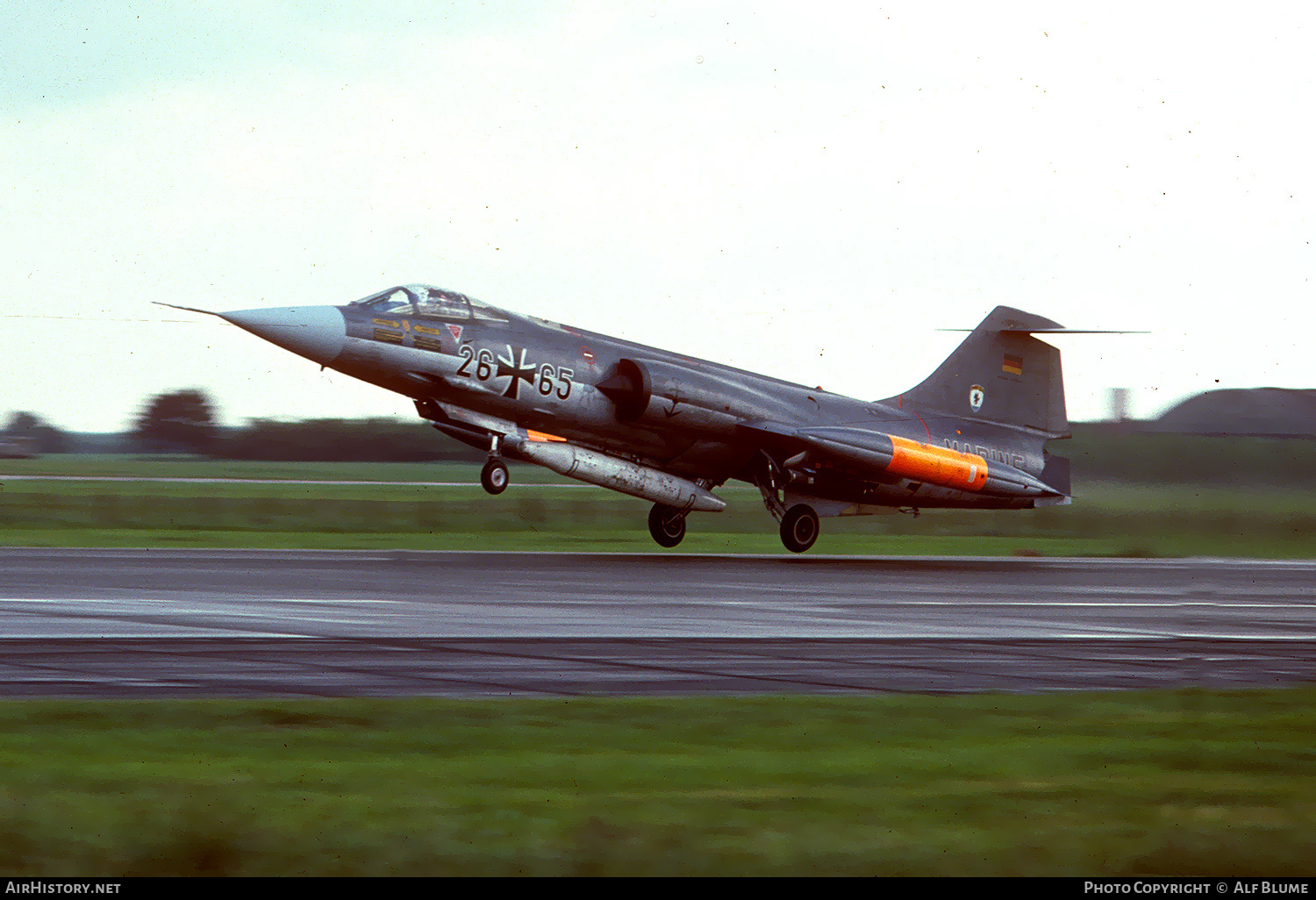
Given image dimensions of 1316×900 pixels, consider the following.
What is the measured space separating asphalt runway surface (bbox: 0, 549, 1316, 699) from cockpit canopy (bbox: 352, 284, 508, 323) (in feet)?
12.7

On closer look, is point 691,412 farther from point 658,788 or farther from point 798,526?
point 658,788

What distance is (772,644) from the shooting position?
1253 cm

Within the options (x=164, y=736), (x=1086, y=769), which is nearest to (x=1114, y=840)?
(x=1086, y=769)

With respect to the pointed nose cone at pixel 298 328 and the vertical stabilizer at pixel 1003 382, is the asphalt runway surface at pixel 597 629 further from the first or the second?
the vertical stabilizer at pixel 1003 382

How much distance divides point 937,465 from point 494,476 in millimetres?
9357

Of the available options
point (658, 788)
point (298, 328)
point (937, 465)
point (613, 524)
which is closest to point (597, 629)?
point (658, 788)

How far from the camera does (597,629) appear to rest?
43.6 ft

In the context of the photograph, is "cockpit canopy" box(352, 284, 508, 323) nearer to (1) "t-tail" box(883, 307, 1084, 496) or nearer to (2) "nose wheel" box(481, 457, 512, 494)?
(2) "nose wheel" box(481, 457, 512, 494)

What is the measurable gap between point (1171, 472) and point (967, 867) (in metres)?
24.1

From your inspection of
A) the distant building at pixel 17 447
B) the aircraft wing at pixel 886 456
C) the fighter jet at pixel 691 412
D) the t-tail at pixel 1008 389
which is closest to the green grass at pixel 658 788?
the fighter jet at pixel 691 412

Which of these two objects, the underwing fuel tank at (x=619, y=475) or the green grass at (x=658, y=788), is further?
the underwing fuel tank at (x=619, y=475)

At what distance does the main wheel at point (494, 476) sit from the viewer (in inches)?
861

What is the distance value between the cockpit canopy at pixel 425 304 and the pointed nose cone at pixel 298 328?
29.6 inches
